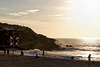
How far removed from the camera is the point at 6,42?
62.4 meters

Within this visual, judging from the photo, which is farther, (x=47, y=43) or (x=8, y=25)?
(x=8, y=25)

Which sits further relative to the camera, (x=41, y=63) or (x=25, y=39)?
(x=25, y=39)

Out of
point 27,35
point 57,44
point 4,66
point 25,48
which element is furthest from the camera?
point 27,35

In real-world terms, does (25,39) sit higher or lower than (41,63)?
higher

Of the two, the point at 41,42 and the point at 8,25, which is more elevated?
the point at 8,25

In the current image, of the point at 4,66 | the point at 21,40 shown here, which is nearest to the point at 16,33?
the point at 21,40

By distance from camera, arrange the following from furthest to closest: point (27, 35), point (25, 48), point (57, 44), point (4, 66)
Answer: point (27, 35) < point (57, 44) < point (25, 48) < point (4, 66)

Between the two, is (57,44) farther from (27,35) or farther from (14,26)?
(14,26)

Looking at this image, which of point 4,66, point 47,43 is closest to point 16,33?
point 47,43

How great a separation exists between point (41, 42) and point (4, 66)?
40.1m

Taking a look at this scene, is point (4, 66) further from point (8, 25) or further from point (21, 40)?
point (8, 25)

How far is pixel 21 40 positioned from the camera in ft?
217

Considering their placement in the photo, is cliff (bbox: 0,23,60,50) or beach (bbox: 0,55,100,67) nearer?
beach (bbox: 0,55,100,67)

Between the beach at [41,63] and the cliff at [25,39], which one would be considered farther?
the cliff at [25,39]
